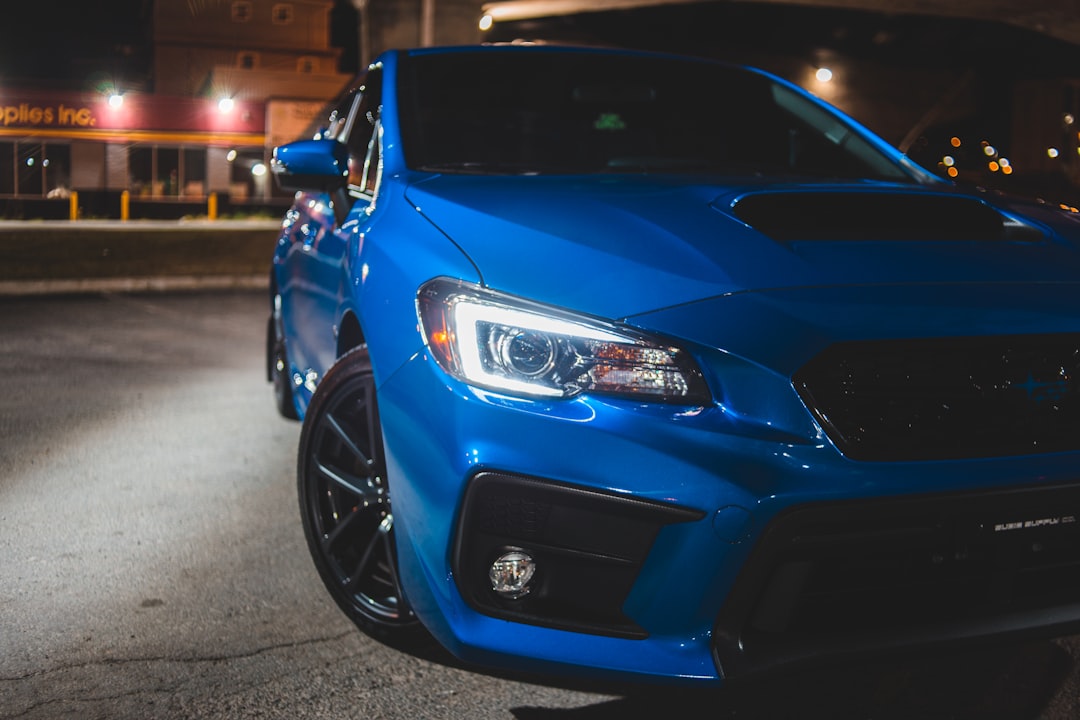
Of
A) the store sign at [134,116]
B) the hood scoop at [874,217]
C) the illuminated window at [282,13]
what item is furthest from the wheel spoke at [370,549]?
the illuminated window at [282,13]

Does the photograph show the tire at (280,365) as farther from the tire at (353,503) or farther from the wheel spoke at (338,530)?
the wheel spoke at (338,530)

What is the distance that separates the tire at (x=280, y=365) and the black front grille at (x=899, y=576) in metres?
3.03

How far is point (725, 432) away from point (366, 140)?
243cm

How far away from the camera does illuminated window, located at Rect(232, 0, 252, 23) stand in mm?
36688

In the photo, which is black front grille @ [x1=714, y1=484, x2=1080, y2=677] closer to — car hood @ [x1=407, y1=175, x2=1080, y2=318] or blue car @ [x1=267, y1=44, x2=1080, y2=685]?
blue car @ [x1=267, y1=44, x2=1080, y2=685]

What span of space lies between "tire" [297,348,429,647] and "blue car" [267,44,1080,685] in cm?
19

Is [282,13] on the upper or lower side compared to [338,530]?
upper

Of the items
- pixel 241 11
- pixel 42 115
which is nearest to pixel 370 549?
pixel 42 115

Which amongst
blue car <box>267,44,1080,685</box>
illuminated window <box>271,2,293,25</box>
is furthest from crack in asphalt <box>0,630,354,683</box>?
illuminated window <box>271,2,293,25</box>

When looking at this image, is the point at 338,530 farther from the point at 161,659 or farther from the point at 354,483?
the point at 161,659

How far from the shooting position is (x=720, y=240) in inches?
91.2

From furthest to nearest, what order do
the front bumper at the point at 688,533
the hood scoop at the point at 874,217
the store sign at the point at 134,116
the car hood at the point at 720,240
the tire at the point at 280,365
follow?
the store sign at the point at 134,116 < the tire at the point at 280,365 < the hood scoop at the point at 874,217 < the car hood at the point at 720,240 < the front bumper at the point at 688,533

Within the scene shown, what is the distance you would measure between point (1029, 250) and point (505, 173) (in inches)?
53.1

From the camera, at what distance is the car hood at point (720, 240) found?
2.18 m
